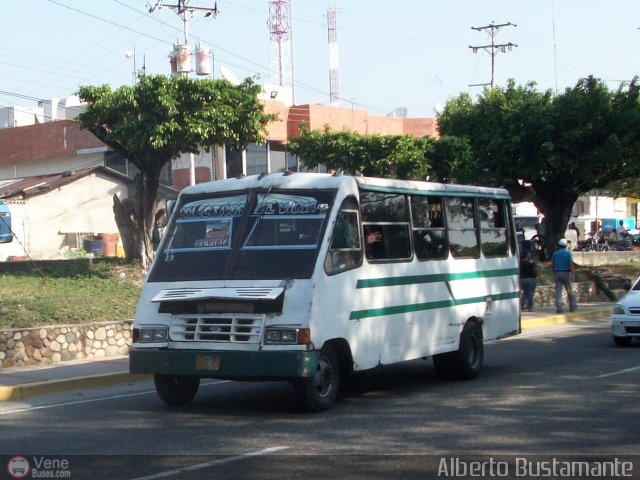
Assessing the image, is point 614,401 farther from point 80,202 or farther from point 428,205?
point 80,202

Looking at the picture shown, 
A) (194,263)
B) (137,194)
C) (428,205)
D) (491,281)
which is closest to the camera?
(194,263)

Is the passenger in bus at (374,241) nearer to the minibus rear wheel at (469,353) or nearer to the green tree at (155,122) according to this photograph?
the minibus rear wheel at (469,353)

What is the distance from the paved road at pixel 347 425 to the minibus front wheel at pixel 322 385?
0.15 metres

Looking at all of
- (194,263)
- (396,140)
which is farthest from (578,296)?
(194,263)

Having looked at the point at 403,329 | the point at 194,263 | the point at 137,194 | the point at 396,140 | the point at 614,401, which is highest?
the point at 396,140

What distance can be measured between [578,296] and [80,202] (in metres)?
22.8

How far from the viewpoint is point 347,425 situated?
399 inches

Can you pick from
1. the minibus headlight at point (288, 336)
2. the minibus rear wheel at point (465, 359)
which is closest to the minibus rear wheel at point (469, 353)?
the minibus rear wheel at point (465, 359)

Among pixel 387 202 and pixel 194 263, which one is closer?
pixel 194 263

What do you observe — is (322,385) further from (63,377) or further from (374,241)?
(63,377)

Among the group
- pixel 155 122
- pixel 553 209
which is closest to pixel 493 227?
pixel 155 122

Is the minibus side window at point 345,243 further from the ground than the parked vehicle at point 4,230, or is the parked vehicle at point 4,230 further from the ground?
the parked vehicle at point 4,230

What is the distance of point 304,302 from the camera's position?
10445 mm

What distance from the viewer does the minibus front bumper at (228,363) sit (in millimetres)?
10273
